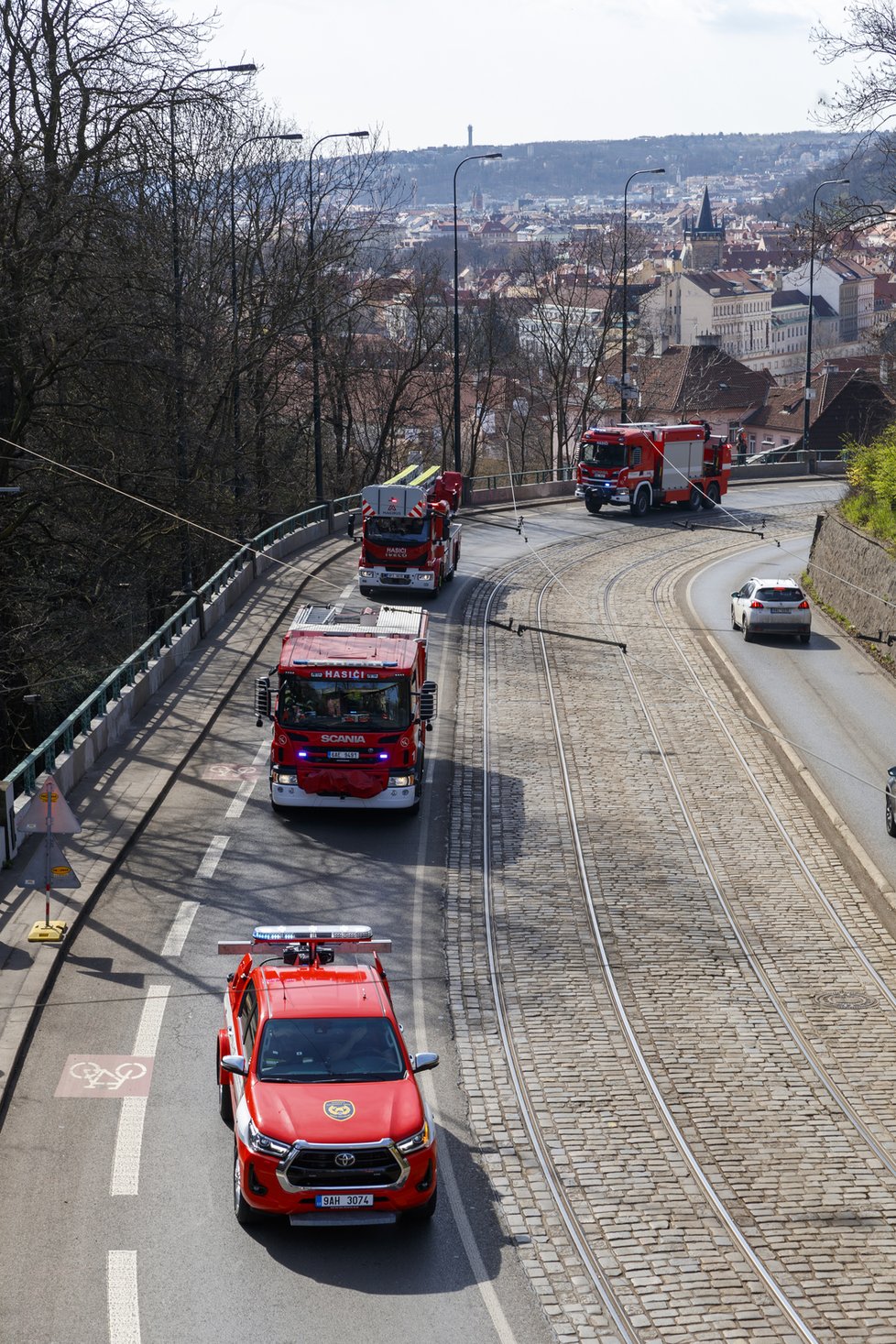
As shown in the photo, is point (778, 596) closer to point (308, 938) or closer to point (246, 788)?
point (246, 788)

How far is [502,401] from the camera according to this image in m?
90.4

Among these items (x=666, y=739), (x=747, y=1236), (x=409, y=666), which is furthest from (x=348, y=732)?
(x=747, y=1236)

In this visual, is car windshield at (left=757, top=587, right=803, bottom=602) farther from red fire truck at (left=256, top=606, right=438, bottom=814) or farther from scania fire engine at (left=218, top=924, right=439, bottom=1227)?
scania fire engine at (left=218, top=924, right=439, bottom=1227)

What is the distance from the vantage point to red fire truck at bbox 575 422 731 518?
53812 millimetres

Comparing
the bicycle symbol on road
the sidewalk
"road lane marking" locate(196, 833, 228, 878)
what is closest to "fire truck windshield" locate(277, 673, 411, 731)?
"road lane marking" locate(196, 833, 228, 878)

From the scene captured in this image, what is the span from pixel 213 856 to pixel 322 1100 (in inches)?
372

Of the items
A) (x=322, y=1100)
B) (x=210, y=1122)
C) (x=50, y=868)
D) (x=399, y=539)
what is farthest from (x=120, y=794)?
(x=399, y=539)

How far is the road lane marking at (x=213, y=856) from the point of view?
21.0 meters

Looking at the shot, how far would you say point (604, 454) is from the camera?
54.2 metres

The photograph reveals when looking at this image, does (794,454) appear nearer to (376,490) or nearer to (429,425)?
(429,425)

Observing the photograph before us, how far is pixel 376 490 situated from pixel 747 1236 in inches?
1034

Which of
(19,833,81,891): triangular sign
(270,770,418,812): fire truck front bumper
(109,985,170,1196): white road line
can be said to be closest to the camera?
(109,985,170,1196): white road line

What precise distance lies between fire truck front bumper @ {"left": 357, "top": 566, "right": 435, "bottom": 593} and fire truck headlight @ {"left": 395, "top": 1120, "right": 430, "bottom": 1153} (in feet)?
85.3

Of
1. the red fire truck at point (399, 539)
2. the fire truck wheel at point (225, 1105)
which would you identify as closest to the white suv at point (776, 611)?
the red fire truck at point (399, 539)
